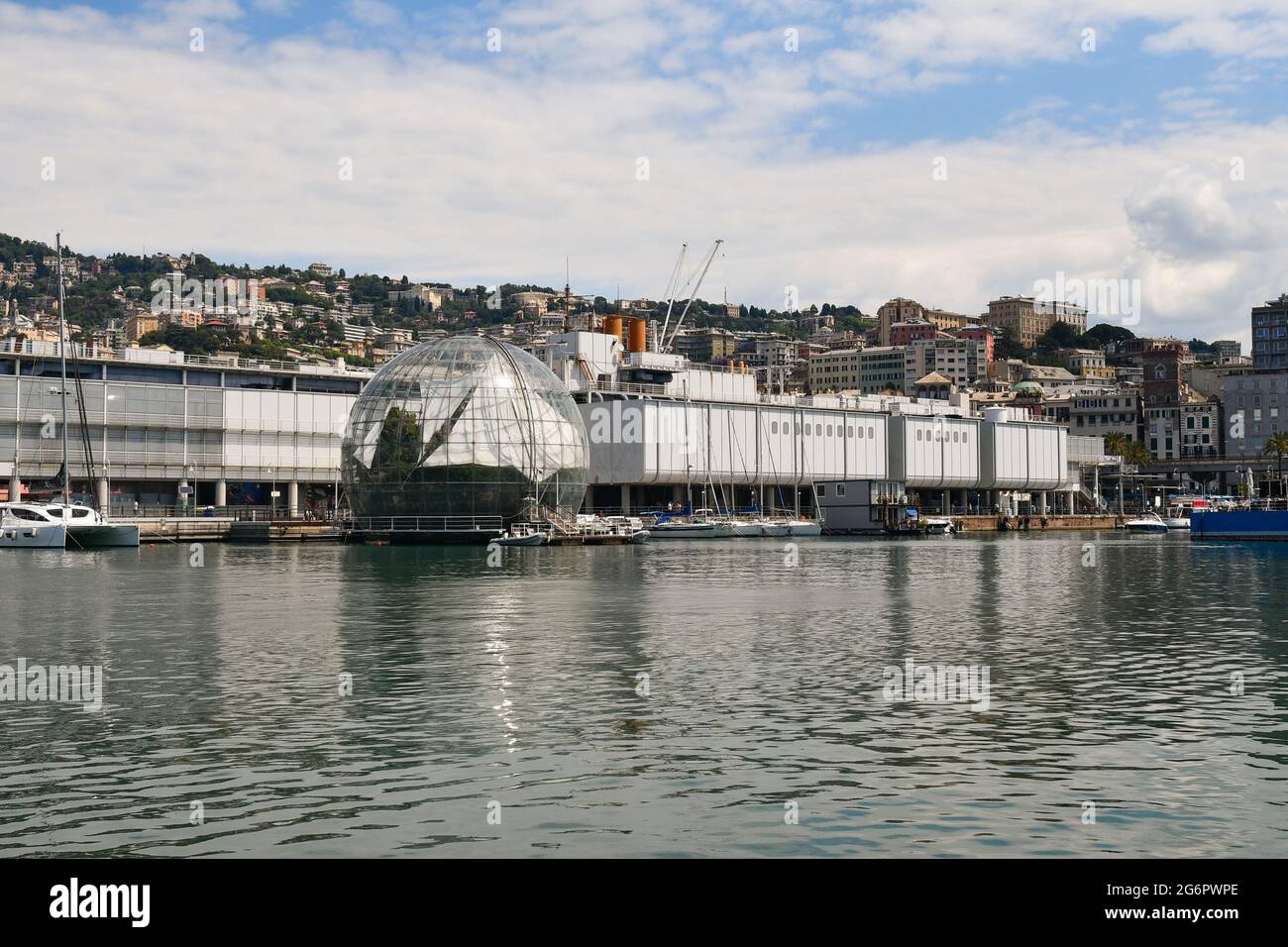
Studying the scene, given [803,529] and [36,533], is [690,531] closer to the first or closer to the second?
[803,529]

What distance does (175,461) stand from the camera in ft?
515

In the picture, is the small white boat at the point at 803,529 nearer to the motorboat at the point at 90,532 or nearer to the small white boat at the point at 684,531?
the small white boat at the point at 684,531

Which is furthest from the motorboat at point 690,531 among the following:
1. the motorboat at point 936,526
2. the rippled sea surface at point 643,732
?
the rippled sea surface at point 643,732

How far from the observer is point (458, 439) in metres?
124

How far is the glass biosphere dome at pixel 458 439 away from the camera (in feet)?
404

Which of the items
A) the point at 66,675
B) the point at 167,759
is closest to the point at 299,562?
the point at 66,675

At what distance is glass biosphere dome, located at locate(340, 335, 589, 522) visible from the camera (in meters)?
123

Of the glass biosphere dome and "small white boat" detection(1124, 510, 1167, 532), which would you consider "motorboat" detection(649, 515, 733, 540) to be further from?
"small white boat" detection(1124, 510, 1167, 532)

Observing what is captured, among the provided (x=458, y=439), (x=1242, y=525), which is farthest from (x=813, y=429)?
(x=458, y=439)

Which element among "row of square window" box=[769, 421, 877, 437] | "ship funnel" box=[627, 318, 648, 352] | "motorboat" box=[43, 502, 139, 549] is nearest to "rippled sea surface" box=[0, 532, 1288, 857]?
"motorboat" box=[43, 502, 139, 549]

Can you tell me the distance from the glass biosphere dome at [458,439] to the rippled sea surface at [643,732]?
72.0m

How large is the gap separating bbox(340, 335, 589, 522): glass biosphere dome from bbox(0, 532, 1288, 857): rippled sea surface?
72.0 metres

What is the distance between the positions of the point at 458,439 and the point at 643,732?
336 ft
